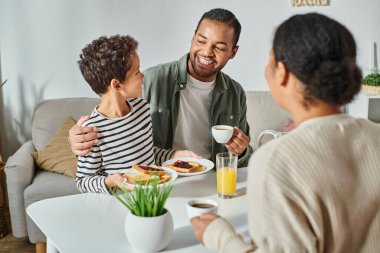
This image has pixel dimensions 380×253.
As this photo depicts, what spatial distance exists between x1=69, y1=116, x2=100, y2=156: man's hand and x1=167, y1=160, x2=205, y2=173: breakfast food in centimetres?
29

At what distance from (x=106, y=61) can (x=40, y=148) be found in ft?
6.02

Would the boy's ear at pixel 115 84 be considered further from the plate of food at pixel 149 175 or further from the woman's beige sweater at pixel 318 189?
the woman's beige sweater at pixel 318 189

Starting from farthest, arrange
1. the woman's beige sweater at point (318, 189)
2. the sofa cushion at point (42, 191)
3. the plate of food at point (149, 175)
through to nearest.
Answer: the sofa cushion at point (42, 191) < the plate of food at point (149, 175) < the woman's beige sweater at point (318, 189)

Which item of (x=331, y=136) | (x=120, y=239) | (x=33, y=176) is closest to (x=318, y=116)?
(x=331, y=136)

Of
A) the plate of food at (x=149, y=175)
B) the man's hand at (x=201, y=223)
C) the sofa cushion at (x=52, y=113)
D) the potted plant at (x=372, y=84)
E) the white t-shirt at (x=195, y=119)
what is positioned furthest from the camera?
the potted plant at (x=372, y=84)

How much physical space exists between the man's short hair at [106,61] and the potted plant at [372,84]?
2.56 meters

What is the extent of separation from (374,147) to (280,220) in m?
0.27

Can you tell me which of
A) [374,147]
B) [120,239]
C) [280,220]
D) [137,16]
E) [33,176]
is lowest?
[33,176]

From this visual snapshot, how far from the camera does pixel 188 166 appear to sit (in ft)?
5.77

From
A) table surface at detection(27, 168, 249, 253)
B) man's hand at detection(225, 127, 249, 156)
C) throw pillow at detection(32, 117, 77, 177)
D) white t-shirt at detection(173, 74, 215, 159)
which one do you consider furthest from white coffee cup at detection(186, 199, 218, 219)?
throw pillow at detection(32, 117, 77, 177)

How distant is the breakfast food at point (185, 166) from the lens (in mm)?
1726

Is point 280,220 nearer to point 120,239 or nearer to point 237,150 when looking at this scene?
point 120,239

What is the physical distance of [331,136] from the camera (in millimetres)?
969

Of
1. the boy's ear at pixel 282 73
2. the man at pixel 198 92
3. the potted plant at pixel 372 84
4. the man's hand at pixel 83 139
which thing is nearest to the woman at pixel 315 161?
the boy's ear at pixel 282 73
